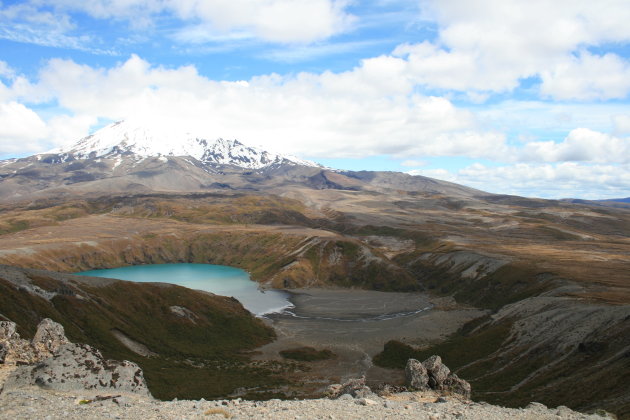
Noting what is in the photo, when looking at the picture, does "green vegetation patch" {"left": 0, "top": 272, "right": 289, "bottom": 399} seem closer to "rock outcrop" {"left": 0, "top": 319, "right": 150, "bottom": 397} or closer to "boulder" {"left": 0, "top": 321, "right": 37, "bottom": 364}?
"boulder" {"left": 0, "top": 321, "right": 37, "bottom": 364}

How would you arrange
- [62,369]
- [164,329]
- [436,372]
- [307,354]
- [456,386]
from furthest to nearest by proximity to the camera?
[164,329]
[307,354]
[436,372]
[456,386]
[62,369]

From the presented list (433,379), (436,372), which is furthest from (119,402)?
(436,372)

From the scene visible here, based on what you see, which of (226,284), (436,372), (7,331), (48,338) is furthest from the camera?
(226,284)

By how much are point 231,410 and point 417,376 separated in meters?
26.0

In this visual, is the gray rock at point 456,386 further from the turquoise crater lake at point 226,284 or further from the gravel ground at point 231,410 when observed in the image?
the turquoise crater lake at point 226,284

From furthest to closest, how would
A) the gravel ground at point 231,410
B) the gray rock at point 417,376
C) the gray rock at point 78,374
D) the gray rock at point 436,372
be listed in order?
the gray rock at point 436,372 → the gray rock at point 417,376 → the gray rock at point 78,374 → the gravel ground at point 231,410

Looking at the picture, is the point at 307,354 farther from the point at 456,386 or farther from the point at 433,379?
the point at 456,386

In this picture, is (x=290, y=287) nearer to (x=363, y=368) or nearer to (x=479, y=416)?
(x=363, y=368)

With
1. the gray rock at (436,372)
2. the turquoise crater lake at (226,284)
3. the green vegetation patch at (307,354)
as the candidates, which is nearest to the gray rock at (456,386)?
the gray rock at (436,372)

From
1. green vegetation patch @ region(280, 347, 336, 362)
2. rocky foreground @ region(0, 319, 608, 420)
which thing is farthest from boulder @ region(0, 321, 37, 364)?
green vegetation patch @ region(280, 347, 336, 362)

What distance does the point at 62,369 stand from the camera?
29.8 m

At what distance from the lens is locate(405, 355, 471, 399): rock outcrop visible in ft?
143

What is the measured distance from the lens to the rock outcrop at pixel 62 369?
94.5 ft

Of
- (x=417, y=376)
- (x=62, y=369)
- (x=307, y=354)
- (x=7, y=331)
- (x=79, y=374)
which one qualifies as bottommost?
(x=307, y=354)
